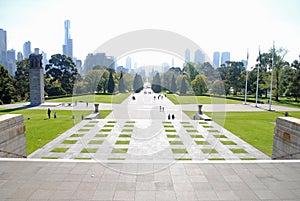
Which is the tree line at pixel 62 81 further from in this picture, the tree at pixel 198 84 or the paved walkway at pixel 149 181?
the paved walkway at pixel 149 181

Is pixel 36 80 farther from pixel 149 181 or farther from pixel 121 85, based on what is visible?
pixel 149 181

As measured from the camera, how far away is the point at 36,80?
3247cm

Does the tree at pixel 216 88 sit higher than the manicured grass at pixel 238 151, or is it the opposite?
the tree at pixel 216 88

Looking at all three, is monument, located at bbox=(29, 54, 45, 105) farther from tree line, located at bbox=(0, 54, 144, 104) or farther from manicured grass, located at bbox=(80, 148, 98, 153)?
manicured grass, located at bbox=(80, 148, 98, 153)

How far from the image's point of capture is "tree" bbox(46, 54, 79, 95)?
51.7 metres

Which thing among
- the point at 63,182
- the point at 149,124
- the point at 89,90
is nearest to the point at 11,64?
the point at 89,90

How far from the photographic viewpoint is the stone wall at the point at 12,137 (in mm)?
7059

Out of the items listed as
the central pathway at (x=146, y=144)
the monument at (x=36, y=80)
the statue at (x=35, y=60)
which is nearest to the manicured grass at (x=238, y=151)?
the central pathway at (x=146, y=144)

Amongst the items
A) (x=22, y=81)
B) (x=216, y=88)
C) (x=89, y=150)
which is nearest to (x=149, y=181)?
(x=89, y=150)

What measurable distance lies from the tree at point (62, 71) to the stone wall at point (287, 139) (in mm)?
49206

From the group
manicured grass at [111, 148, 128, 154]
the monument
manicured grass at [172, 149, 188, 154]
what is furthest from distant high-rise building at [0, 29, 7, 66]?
manicured grass at [172, 149, 188, 154]

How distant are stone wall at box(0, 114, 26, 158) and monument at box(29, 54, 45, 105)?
26576mm

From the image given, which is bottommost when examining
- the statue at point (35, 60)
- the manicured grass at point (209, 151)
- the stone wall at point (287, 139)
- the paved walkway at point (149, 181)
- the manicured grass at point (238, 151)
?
the manicured grass at point (209, 151)

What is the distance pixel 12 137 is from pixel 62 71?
1957 inches
